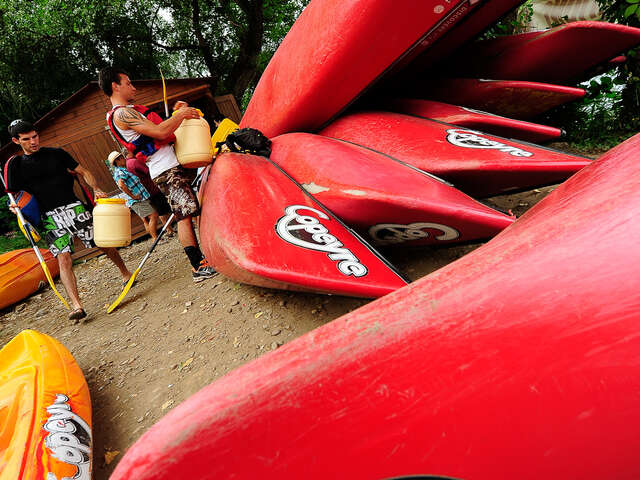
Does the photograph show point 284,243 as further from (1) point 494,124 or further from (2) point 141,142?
(2) point 141,142

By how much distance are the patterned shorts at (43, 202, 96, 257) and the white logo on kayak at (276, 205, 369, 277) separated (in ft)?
8.68

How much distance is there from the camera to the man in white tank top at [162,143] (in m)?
2.62

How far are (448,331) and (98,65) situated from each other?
534 inches

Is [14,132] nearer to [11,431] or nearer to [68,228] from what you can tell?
[68,228]

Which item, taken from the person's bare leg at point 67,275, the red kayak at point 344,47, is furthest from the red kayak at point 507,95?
the person's bare leg at point 67,275

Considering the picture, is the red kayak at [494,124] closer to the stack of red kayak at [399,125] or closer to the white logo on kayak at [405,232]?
the stack of red kayak at [399,125]

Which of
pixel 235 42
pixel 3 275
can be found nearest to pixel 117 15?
pixel 235 42

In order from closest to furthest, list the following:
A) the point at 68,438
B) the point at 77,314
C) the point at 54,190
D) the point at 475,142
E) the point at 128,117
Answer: the point at 68,438 < the point at 475,142 < the point at 128,117 < the point at 54,190 < the point at 77,314

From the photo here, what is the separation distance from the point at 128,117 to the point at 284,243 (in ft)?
6.51

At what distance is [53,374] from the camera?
173 centimetres

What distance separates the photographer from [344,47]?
2365 mm

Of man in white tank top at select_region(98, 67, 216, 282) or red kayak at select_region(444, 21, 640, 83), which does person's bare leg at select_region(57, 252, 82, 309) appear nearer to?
man in white tank top at select_region(98, 67, 216, 282)

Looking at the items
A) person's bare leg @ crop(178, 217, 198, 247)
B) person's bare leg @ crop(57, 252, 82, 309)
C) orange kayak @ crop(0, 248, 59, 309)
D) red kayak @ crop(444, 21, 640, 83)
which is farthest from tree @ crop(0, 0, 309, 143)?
red kayak @ crop(444, 21, 640, 83)

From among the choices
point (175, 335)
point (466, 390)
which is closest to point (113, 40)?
point (175, 335)
